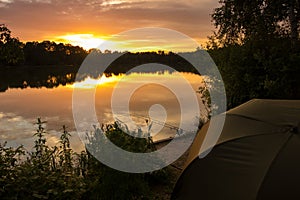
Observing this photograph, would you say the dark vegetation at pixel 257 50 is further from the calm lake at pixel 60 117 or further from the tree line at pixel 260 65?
the calm lake at pixel 60 117

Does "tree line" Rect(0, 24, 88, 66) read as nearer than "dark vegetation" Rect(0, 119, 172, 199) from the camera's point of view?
No

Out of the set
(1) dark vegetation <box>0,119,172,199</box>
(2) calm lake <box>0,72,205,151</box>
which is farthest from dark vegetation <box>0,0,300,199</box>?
(2) calm lake <box>0,72,205,151</box>

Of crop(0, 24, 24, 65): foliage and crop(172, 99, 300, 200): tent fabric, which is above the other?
crop(0, 24, 24, 65): foliage

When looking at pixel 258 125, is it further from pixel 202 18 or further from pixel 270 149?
pixel 202 18

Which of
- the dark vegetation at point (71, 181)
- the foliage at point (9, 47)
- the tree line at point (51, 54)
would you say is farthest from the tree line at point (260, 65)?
the tree line at point (51, 54)

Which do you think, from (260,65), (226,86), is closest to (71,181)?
(226,86)

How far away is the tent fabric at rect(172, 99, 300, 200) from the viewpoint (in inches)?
103

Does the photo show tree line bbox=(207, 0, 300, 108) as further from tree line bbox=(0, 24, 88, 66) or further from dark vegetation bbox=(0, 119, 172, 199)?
tree line bbox=(0, 24, 88, 66)

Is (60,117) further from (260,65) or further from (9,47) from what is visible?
(9,47)

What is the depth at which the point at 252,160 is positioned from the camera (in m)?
2.86

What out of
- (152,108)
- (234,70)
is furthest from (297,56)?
(152,108)

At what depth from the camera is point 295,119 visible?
2.92 meters

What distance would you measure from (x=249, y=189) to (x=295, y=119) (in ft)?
2.74

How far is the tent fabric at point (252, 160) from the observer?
8.58 ft
